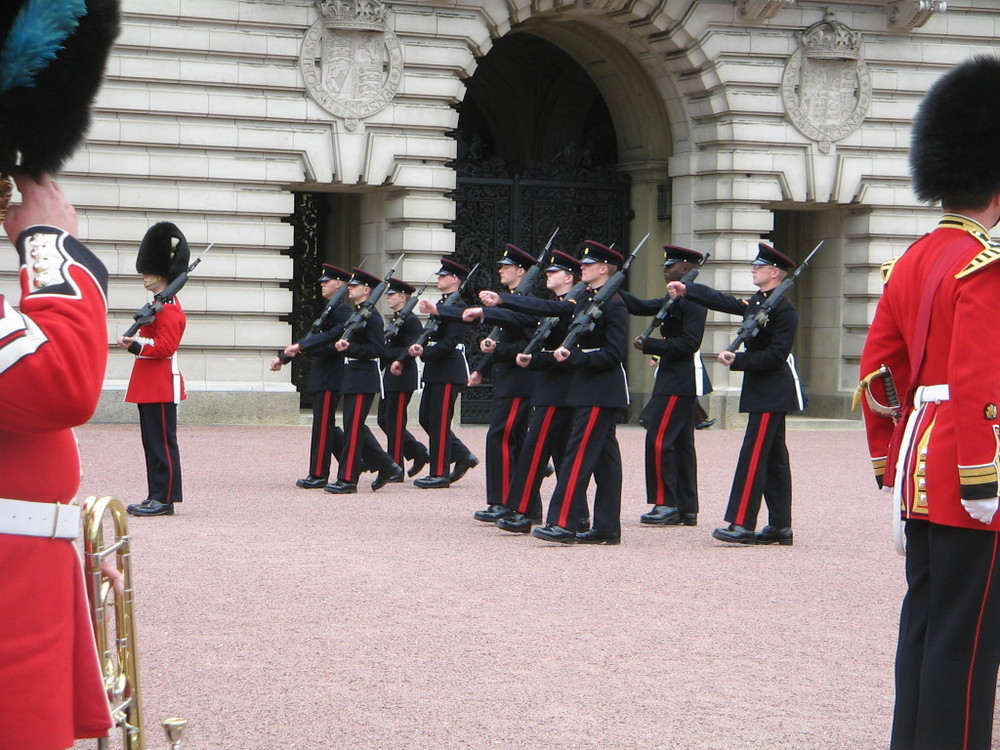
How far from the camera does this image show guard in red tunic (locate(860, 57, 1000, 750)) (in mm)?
3727

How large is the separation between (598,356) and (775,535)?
1.33m

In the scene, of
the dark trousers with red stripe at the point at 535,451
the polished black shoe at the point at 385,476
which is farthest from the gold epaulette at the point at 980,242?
the polished black shoe at the point at 385,476

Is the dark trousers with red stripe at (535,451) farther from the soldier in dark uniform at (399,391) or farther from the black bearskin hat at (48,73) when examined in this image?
the black bearskin hat at (48,73)

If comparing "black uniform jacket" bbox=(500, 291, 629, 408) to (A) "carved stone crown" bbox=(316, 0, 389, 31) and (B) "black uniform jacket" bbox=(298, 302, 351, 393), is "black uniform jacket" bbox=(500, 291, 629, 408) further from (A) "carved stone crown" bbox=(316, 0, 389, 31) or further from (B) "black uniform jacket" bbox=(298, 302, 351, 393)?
(A) "carved stone crown" bbox=(316, 0, 389, 31)

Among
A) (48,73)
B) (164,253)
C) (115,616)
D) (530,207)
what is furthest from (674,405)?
(530,207)

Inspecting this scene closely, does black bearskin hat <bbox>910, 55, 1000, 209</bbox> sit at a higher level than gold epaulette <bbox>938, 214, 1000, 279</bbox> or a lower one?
higher

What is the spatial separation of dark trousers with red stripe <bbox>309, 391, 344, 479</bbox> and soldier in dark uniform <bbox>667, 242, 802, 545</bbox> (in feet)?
10.9

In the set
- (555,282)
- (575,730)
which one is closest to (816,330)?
(555,282)

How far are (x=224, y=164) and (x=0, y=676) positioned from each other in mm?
13961

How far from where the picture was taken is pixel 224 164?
52.5 feet

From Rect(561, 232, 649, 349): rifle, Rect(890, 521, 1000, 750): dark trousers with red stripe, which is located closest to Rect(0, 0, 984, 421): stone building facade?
Rect(561, 232, 649, 349): rifle

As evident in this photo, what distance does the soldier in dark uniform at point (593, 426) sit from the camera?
27.3 feet

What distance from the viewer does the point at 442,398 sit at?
11617 mm

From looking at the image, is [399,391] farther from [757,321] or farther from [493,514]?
[757,321]
